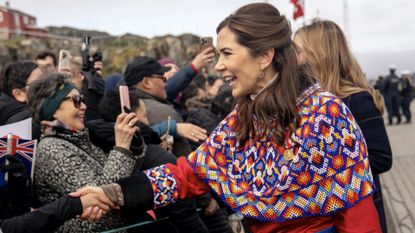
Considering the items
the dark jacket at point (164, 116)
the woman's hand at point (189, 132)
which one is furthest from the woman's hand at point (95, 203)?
the dark jacket at point (164, 116)

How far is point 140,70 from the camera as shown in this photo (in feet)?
15.2

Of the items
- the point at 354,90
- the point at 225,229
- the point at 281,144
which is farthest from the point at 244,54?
the point at 225,229

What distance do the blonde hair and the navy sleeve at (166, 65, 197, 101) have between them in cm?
195

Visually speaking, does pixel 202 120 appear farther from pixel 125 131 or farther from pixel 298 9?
pixel 298 9

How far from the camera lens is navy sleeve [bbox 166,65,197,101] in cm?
489

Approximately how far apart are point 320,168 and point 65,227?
1.55m

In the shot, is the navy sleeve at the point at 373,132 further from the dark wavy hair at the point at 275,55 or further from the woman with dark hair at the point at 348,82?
the dark wavy hair at the point at 275,55

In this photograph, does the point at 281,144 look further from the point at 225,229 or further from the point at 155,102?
the point at 155,102

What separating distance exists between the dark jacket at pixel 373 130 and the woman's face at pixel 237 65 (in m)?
0.85

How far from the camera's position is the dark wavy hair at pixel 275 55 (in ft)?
6.97

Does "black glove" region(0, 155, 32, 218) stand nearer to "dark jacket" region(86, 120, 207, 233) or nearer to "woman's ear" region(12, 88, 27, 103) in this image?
"dark jacket" region(86, 120, 207, 233)

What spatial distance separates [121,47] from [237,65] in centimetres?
3940

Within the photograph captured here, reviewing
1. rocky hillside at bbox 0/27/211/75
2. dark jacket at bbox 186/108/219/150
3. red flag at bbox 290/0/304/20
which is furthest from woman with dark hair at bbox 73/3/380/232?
rocky hillside at bbox 0/27/211/75

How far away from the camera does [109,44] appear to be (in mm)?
42594
